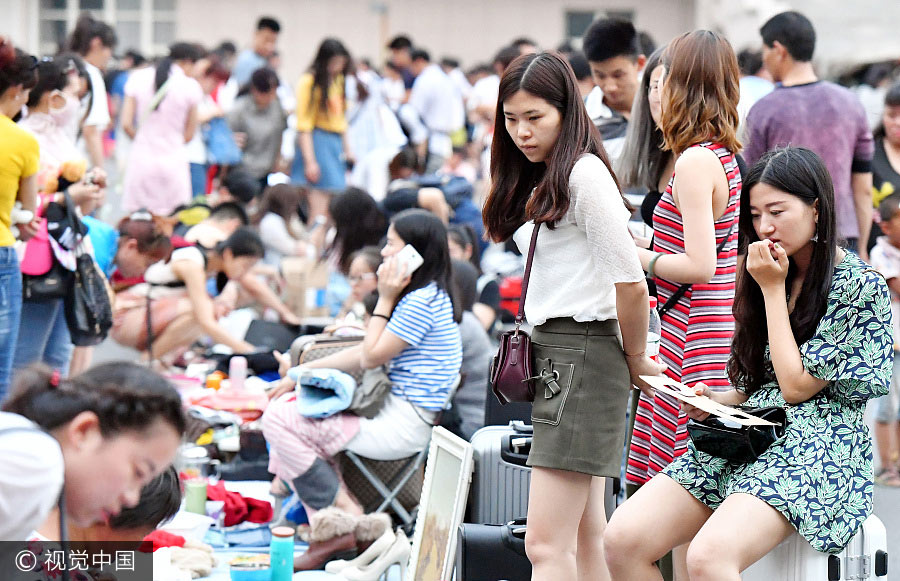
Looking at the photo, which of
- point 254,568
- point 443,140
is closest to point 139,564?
point 254,568

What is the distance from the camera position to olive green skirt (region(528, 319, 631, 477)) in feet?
9.07

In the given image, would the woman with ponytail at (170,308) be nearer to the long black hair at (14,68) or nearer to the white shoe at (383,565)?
the long black hair at (14,68)

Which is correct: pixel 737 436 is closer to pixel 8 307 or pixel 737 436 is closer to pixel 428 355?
pixel 428 355

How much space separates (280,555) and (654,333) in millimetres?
1602

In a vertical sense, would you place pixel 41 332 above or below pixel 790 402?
below

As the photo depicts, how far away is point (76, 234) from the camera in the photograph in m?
5.22

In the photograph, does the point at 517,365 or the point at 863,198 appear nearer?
the point at 517,365

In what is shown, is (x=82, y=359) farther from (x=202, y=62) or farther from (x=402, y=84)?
(x=402, y=84)

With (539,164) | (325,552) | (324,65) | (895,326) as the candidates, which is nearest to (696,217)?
(539,164)

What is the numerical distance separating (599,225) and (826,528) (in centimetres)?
87

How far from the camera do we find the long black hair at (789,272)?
2.75 meters

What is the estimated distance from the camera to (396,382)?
15.4ft

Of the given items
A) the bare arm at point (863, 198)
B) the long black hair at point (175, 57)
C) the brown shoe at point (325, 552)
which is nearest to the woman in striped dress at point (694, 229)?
the brown shoe at point (325, 552)

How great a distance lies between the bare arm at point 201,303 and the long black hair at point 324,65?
3.27 metres
